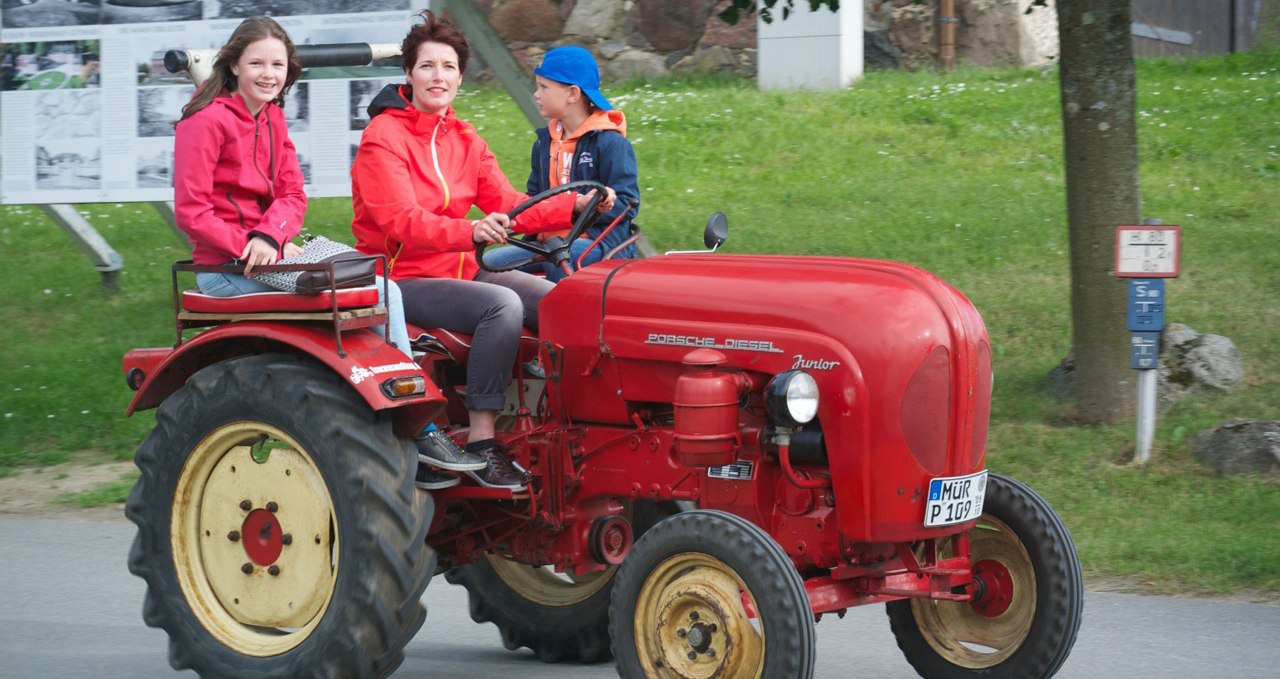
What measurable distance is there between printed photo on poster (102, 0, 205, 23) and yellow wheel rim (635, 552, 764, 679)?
6.72 m

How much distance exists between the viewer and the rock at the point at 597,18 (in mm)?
18000

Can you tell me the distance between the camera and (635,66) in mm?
17922

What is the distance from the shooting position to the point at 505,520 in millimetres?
5215

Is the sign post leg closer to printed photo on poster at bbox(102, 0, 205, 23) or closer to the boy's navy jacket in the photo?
the boy's navy jacket

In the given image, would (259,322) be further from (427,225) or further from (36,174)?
(36,174)

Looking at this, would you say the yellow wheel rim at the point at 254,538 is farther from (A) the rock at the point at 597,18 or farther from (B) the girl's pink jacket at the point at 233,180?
(A) the rock at the point at 597,18

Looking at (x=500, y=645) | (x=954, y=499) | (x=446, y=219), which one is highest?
(x=446, y=219)

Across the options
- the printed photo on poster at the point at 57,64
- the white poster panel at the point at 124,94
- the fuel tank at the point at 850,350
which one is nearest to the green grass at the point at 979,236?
the white poster panel at the point at 124,94

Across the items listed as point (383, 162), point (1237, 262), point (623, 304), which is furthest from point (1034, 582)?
point (1237, 262)

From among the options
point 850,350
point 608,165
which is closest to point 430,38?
point 608,165

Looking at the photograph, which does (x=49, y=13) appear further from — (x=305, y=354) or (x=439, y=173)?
(x=305, y=354)

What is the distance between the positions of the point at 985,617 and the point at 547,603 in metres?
1.60

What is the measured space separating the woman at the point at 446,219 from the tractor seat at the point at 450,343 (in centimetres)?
3

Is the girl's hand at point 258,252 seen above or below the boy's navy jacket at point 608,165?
below
